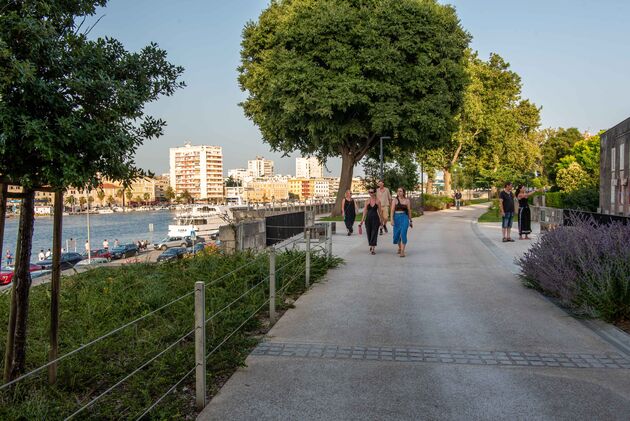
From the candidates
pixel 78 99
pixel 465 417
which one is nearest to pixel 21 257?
pixel 78 99

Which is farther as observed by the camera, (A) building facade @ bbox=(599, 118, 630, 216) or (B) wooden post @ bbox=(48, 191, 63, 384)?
(A) building facade @ bbox=(599, 118, 630, 216)

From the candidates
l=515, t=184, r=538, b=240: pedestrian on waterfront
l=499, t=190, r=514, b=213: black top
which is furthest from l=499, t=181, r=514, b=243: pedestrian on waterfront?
l=515, t=184, r=538, b=240: pedestrian on waterfront

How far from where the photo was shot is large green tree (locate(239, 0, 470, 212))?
95.2 ft

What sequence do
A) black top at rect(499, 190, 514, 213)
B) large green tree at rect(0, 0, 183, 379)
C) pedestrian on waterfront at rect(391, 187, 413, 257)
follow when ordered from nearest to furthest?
1. large green tree at rect(0, 0, 183, 379)
2. pedestrian on waterfront at rect(391, 187, 413, 257)
3. black top at rect(499, 190, 514, 213)

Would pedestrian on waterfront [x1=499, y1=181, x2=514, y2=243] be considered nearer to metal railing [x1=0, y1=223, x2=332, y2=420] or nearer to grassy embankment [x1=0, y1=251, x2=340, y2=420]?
metal railing [x1=0, y1=223, x2=332, y2=420]

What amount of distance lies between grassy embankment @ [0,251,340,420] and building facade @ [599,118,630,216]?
47.3 feet

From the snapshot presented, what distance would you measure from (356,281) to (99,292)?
4.54 meters

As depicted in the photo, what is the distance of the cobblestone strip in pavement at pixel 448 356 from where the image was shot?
5648 mm

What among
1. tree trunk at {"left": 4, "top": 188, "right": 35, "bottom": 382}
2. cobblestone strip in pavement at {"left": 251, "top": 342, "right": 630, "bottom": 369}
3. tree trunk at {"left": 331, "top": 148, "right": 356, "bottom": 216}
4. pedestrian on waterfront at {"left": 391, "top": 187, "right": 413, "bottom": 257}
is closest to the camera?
tree trunk at {"left": 4, "top": 188, "right": 35, "bottom": 382}

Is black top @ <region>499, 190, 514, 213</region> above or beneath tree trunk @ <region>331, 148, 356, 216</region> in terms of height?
beneath

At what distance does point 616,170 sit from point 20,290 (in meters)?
21.9

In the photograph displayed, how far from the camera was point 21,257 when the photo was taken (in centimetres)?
472

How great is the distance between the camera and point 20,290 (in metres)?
4.84

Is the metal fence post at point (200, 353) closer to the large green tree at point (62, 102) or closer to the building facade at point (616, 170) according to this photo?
the large green tree at point (62, 102)
